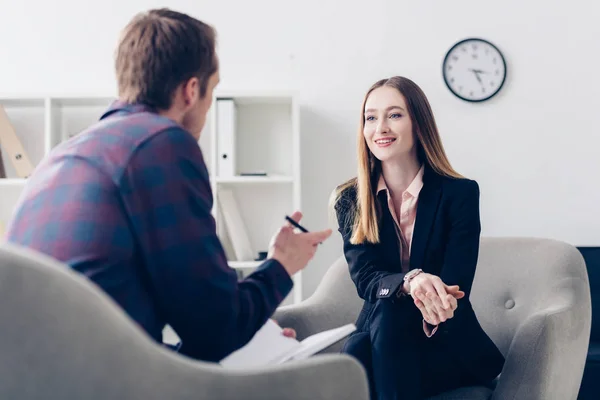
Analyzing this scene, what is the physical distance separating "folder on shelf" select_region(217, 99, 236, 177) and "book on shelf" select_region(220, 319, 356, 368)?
6.61ft

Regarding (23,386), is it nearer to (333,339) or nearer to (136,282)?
(136,282)

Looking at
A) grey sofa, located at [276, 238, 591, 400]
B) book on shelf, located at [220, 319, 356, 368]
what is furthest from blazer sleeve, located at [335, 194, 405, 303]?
book on shelf, located at [220, 319, 356, 368]

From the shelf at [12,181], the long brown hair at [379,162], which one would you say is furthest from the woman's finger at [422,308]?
the shelf at [12,181]

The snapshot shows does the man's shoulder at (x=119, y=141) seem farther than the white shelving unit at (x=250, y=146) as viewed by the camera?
No

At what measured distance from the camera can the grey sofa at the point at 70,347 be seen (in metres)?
0.92

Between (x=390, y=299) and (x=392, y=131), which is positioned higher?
(x=392, y=131)

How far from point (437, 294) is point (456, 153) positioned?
6.15 feet

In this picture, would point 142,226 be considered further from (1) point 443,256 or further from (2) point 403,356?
(1) point 443,256

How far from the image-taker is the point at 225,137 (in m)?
3.43

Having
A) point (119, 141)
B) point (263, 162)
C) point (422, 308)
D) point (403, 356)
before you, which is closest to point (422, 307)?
point (422, 308)

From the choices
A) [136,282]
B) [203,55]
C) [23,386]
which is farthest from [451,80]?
[23,386]

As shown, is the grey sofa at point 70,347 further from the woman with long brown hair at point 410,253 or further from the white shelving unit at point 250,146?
the white shelving unit at point 250,146

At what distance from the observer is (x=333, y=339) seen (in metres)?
1.39

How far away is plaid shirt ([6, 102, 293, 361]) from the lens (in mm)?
1133
